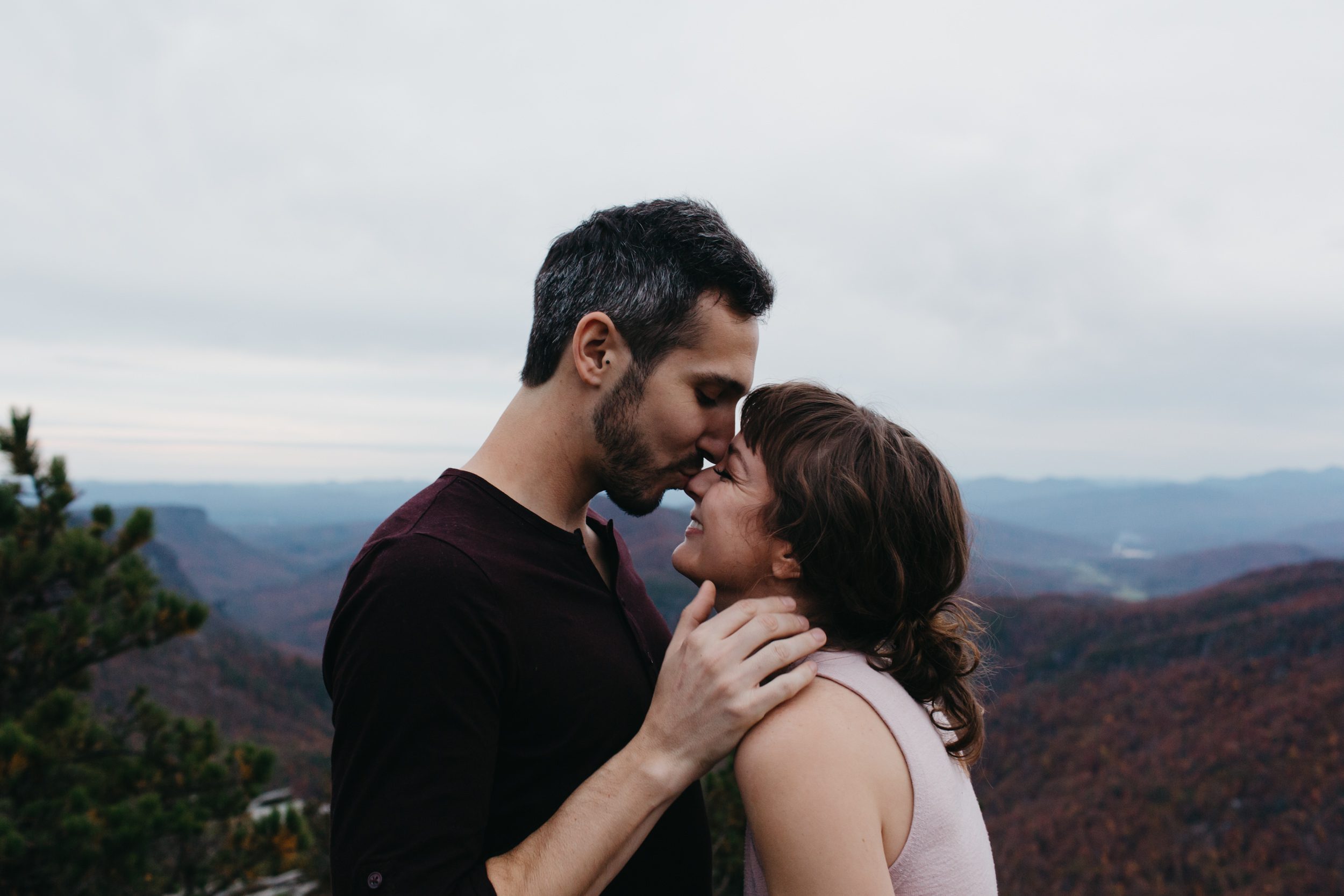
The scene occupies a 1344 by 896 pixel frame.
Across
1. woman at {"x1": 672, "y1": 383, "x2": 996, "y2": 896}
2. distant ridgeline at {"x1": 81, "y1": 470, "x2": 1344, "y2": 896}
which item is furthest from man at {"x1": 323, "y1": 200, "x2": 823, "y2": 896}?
distant ridgeline at {"x1": 81, "y1": 470, "x2": 1344, "y2": 896}

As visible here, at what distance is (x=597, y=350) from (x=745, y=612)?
0.84m

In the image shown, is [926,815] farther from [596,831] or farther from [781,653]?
[596,831]

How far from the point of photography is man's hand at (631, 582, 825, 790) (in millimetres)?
1838

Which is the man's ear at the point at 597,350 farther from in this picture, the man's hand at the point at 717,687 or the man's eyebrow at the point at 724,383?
the man's hand at the point at 717,687

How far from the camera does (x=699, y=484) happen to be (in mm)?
2498

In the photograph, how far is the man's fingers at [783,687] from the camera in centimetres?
185

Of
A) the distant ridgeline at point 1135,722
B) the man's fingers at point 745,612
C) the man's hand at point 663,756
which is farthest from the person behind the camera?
the distant ridgeline at point 1135,722

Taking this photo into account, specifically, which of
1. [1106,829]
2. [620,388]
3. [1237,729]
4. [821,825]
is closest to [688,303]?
[620,388]

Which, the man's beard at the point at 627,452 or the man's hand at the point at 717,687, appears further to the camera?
the man's beard at the point at 627,452

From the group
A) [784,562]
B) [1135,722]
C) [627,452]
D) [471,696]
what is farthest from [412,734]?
[1135,722]

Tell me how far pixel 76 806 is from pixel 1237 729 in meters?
30.7

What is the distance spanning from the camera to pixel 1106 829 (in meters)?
23.1

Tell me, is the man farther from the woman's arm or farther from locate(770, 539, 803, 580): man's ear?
locate(770, 539, 803, 580): man's ear

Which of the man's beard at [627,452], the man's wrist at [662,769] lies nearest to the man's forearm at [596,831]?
the man's wrist at [662,769]
